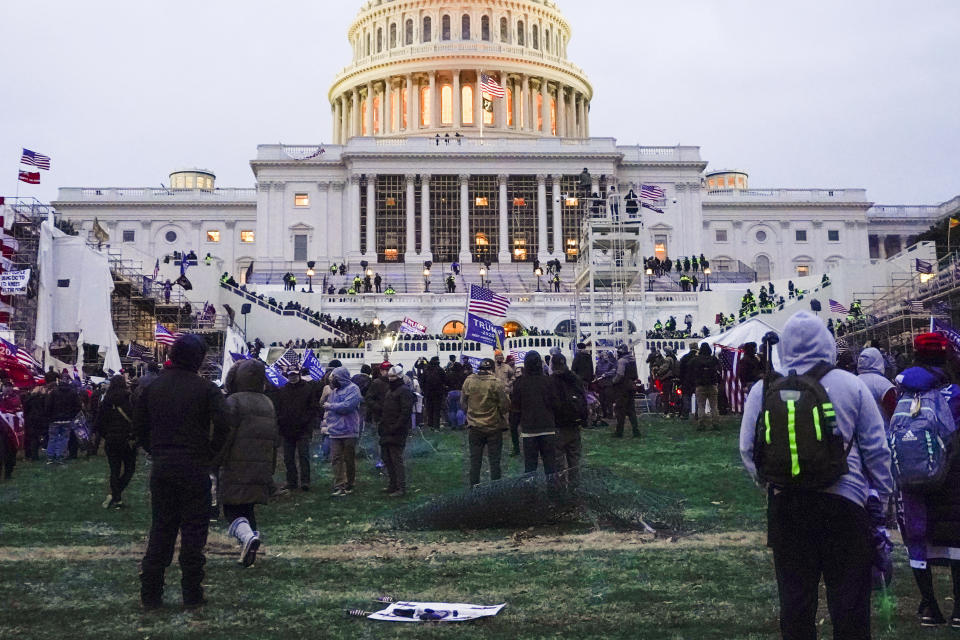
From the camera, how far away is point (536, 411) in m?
14.8

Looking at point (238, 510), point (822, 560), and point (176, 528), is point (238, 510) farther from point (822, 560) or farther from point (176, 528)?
point (822, 560)

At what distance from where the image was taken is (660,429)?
24281mm

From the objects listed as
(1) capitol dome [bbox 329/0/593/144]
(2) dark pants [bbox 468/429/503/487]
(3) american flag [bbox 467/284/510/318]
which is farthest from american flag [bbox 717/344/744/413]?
(1) capitol dome [bbox 329/0/593/144]

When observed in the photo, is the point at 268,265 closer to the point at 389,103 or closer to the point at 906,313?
the point at 389,103

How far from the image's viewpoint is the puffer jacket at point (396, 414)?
638 inches

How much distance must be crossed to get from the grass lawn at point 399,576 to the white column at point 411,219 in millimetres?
62628

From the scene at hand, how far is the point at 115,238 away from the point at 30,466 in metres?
73.4

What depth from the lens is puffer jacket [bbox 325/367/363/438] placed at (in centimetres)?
1645

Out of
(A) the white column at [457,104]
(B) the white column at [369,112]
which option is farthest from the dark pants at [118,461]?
(B) the white column at [369,112]

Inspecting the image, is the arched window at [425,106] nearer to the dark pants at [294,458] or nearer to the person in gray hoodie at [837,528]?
the dark pants at [294,458]

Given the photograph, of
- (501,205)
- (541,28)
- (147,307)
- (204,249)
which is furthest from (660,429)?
(541,28)

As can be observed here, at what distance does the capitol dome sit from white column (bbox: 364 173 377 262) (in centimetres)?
1300

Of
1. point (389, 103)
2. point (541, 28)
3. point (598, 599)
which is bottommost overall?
point (598, 599)

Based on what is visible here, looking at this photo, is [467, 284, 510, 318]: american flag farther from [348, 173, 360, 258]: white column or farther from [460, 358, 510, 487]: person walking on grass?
[348, 173, 360, 258]: white column
